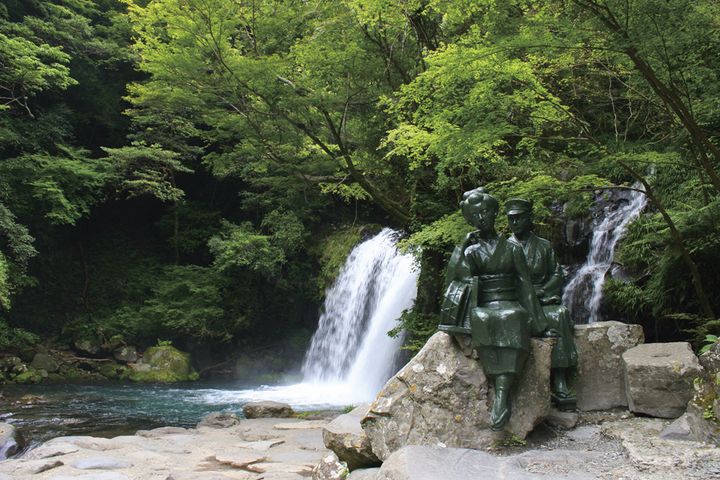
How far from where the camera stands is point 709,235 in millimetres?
5930

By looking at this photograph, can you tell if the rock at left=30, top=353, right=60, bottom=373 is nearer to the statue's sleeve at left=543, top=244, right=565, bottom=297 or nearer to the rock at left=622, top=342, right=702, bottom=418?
the statue's sleeve at left=543, top=244, right=565, bottom=297

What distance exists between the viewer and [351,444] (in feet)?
13.5

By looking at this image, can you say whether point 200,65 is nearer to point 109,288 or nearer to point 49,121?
point 49,121

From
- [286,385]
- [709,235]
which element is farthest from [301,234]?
[709,235]

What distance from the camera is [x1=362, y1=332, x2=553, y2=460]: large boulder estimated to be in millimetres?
3738

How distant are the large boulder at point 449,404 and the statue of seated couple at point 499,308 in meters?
0.11

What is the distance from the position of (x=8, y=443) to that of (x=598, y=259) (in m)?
8.20

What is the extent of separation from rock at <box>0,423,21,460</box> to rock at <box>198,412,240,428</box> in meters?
2.40

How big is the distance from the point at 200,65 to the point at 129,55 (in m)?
9.55

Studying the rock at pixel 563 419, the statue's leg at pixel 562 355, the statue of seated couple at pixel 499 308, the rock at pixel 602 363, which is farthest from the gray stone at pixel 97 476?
the rock at pixel 602 363

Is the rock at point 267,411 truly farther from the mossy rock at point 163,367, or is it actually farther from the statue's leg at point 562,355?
the mossy rock at point 163,367

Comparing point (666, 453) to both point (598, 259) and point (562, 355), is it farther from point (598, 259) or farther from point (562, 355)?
point (598, 259)

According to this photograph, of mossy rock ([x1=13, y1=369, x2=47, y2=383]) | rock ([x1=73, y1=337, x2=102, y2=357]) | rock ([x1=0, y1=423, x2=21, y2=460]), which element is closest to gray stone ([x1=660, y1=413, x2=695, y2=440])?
rock ([x1=0, y1=423, x2=21, y2=460])

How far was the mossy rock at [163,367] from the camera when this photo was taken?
51.2 feet
